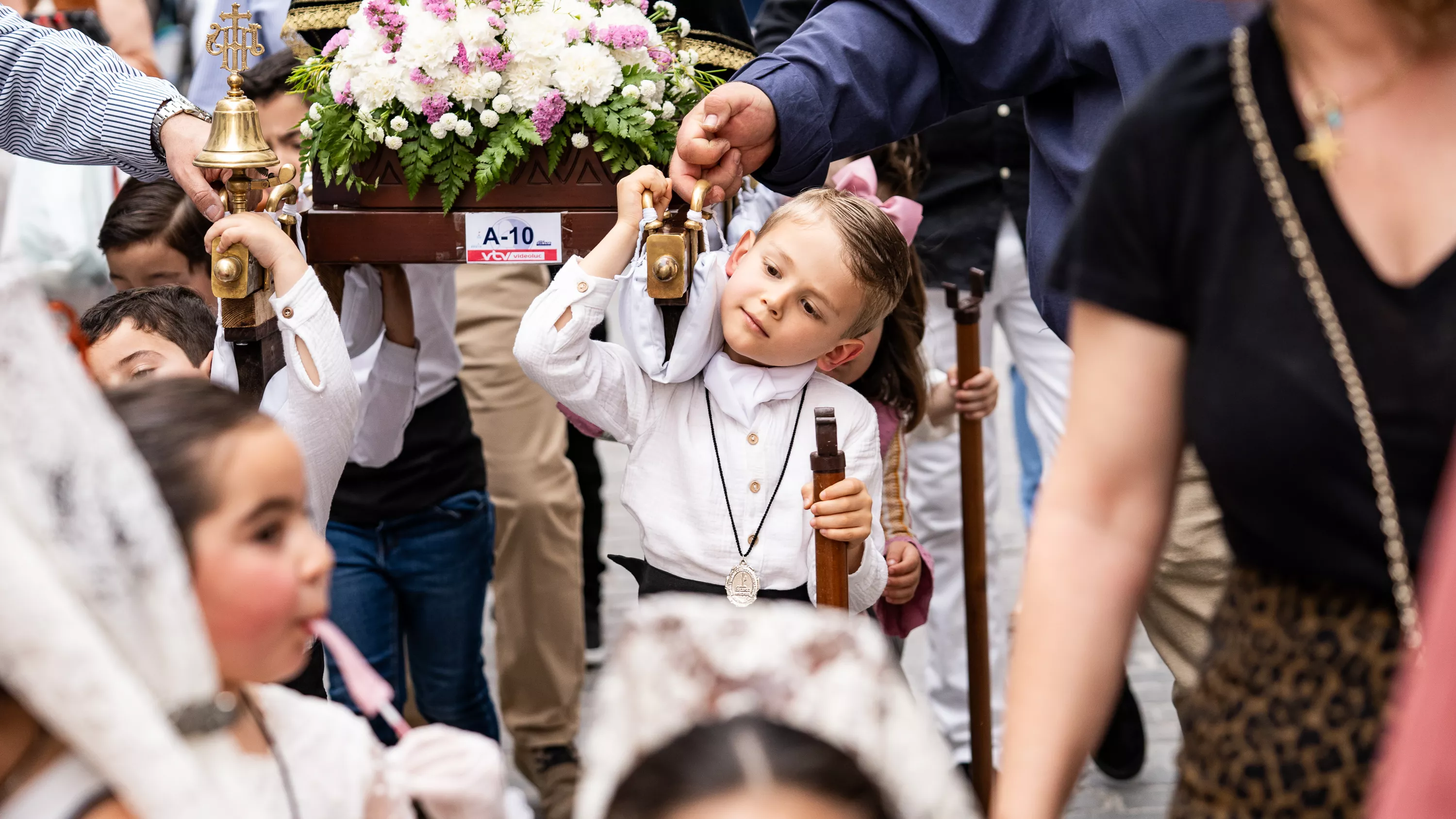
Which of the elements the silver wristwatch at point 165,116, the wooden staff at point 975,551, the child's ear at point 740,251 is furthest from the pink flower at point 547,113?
the wooden staff at point 975,551

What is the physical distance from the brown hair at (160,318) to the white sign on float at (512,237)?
21.7 inches

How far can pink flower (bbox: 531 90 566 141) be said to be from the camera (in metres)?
2.86

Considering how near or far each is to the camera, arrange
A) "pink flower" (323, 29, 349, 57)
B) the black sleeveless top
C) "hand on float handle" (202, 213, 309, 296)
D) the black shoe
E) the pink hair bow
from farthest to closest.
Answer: the black shoe
the pink hair bow
"pink flower" (323, 29, 349, 57)
"hand on float handle" (202, 213, 309, 296)
the black sleeveless top

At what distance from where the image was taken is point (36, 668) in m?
1.34

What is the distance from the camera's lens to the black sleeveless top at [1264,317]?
131cm

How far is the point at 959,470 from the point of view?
436 cm

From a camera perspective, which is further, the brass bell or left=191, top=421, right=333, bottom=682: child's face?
the brass bell

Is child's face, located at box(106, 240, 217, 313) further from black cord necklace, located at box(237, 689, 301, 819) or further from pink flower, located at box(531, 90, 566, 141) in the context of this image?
black cord necklace, located at box(237, 689, 301, 819)

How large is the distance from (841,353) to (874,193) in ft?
3.32

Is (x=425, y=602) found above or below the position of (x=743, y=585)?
below

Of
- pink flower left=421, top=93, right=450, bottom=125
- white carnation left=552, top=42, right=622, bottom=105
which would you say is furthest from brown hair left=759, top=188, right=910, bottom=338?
pink flower left=421, top=93, right=450, bottom=125

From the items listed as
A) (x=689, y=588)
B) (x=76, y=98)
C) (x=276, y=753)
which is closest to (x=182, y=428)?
(x=276, y=753)

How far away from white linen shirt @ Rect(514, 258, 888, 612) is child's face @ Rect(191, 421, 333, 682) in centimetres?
109

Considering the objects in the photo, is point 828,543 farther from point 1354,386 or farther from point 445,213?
point 1354,386
